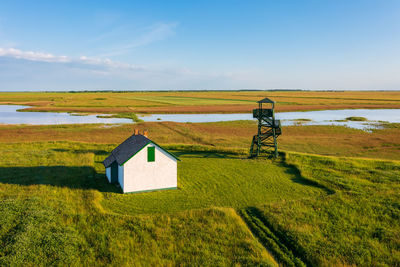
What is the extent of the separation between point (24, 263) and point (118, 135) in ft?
140

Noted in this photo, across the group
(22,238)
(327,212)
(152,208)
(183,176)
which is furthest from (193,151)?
Answer: (22,238)

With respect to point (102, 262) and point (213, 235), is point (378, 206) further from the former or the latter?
point (102, 262)

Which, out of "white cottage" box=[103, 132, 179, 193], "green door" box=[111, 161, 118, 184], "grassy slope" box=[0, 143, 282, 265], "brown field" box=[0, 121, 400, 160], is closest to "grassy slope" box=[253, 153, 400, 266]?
"grassy slope" box=[0, 143, 282, 265]

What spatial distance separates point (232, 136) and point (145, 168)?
34.6m

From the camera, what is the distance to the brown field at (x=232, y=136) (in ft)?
142

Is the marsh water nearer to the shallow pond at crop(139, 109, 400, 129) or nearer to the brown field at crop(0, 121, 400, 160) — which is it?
the shallow pond at crop(139, 109, 400, 129)

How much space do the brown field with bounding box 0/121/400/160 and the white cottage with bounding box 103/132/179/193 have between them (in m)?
16.2

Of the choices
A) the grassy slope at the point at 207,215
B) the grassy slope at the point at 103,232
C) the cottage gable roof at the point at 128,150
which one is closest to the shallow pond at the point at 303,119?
the grassy slope at the point at 207,215

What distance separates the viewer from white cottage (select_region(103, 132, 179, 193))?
22.2m

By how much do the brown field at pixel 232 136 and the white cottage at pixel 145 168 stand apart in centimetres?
1623

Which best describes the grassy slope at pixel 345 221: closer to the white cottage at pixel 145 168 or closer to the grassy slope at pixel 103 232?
the grassy slope at pixel 103 232

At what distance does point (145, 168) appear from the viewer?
74.5 ft

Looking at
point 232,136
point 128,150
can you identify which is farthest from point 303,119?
point 128,150

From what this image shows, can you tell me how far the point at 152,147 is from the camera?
22531 millimetres
